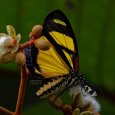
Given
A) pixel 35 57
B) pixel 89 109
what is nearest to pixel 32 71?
pixel 35 57

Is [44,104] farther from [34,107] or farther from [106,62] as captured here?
[106,62]

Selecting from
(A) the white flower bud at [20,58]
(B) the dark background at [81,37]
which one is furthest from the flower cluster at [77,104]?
(B) the dark background at [81,37]

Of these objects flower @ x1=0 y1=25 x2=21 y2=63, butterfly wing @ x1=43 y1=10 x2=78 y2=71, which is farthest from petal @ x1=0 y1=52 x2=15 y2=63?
butterfly wing @ x1=43 y1=10 x2=78 y2=71

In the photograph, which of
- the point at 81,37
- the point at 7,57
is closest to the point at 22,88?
the point at 7,57

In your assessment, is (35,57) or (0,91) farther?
(0,91)

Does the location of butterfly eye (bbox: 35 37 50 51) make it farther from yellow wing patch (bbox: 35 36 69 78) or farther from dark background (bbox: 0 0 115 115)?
dark background (bbox: 0 0 115 115)
